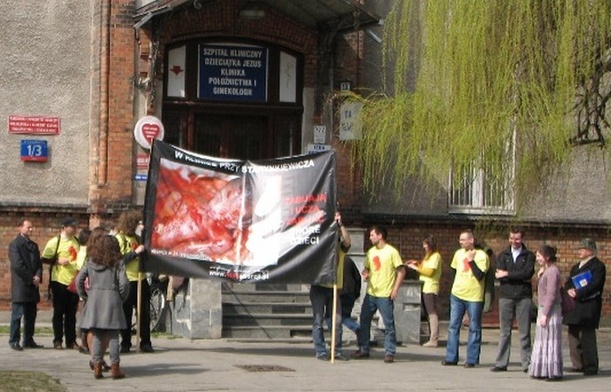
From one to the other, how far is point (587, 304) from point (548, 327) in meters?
1.09

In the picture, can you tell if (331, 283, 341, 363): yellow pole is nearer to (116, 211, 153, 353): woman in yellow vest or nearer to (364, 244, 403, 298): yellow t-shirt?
(364, 244, 403, 298): yellow t-shirt

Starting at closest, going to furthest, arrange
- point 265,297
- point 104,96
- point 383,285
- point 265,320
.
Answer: point 383,285 → point 265,320 → point 265,297 → point 104,96

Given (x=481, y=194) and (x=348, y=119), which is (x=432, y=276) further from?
(x=481, y=194)

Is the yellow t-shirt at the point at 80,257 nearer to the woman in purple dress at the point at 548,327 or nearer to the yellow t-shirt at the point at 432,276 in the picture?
the yellow t-shirt at the point at 432,276

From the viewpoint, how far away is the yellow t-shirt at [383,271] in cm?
1795

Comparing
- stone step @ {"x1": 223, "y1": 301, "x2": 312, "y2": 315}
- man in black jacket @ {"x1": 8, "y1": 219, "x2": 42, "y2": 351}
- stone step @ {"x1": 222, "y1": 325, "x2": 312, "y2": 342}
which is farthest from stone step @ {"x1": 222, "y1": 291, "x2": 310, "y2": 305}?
man in black jacket @ {"x1": 8, "y1": 219, "x2": 42, "y2": 351}

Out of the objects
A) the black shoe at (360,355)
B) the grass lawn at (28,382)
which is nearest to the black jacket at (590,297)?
the black shoe at (360,355)

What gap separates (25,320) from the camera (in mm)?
18375

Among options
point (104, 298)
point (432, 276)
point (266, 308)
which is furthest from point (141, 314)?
point (432, 276)

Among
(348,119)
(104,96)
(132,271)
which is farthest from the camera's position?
(348,119)

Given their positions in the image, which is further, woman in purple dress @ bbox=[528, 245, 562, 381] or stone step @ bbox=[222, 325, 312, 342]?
stone step @ bbox=[222, 325, 312, 342]

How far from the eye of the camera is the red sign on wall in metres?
23.2

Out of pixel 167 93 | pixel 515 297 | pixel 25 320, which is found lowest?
pixel 25 320

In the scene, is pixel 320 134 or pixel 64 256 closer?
pixel 64 256
